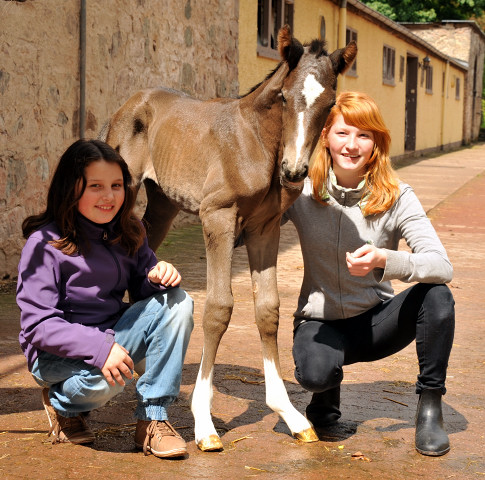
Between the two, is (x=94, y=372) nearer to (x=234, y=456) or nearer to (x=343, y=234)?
(x=234, y=456)

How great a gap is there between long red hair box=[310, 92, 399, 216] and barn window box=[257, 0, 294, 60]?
31.3 feet

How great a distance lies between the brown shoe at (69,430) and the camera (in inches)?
135

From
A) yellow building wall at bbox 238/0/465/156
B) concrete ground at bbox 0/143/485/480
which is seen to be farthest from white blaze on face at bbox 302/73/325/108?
yellow building wall at bbox 238/0/465/156

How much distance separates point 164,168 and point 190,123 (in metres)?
0.29

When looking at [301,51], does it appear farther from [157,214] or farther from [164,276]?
[157,214]

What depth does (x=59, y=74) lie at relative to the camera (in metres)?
7.69

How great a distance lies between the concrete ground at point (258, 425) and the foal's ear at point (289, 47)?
164cm

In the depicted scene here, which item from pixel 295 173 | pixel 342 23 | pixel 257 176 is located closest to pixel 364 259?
pixel 295 173

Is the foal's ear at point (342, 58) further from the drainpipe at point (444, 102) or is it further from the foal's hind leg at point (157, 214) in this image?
the drainpipe at point (444, 102)

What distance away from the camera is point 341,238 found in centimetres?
375

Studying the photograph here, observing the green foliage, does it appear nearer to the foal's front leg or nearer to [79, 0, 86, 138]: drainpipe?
[79, 0, 86, 138]: drainpipe

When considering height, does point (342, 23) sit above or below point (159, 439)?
above

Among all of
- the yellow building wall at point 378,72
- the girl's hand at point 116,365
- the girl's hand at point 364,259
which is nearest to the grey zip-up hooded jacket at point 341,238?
the girl's hand at point 364,259

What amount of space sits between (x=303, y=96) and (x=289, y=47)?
0.79ft
